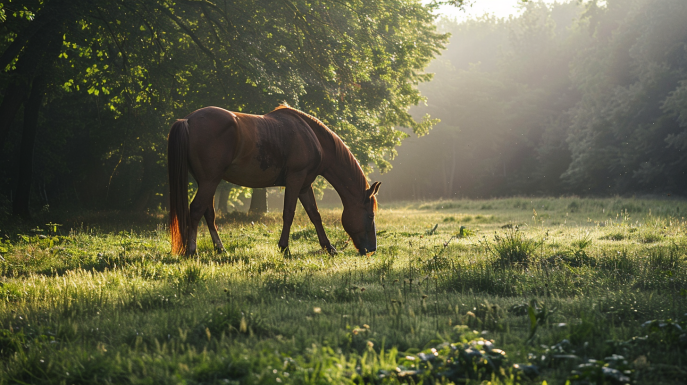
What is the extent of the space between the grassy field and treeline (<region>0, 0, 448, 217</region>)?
21.7ft

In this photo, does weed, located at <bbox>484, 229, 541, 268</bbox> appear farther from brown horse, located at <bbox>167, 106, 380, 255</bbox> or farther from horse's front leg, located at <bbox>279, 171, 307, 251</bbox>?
horse's front leg, located at <bbox>279, 171, 307, 251</bbox>

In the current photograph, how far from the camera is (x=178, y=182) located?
7.15 m

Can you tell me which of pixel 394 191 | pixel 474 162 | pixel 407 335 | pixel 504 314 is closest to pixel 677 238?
pixel 504 314

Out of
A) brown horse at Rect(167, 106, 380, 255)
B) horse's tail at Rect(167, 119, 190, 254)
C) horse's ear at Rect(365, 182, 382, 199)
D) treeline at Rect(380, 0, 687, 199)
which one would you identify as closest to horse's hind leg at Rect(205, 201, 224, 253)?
brown horse at Rect(167, 106, 380, 255)

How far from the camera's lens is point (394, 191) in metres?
74.1

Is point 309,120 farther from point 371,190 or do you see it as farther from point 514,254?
point 514,254

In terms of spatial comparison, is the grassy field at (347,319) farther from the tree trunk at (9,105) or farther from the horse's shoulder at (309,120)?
the tree trunk at (9,105)

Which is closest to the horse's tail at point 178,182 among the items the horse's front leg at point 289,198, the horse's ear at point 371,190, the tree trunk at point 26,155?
the horse's front leg at point 289,198

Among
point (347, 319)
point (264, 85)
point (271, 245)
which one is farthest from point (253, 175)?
point (264, 85)

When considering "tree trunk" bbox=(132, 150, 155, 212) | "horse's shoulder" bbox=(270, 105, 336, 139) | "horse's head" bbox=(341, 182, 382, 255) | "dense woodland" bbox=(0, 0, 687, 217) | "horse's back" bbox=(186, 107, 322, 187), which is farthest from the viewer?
"tree trunk" bbox=(132, 150, 155, 212)

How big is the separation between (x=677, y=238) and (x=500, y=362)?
7.81 metres

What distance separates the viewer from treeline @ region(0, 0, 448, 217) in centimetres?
1220

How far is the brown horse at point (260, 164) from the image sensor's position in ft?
23.7

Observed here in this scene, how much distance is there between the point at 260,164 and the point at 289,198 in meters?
0.76
